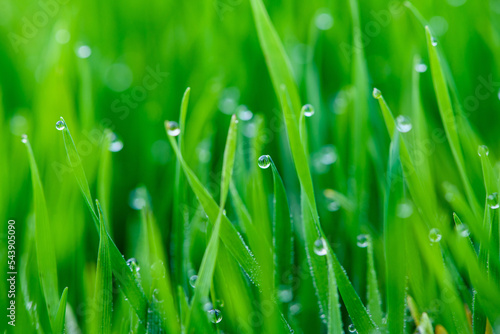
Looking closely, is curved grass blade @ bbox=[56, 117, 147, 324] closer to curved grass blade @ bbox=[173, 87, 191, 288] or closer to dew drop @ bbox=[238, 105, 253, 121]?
curved grass blade @ bbox=[173, 87, 191, 288]

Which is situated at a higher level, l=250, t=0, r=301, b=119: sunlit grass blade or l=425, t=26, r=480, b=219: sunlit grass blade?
l=250, t=0, r=301, b=119: sunlit grass blade

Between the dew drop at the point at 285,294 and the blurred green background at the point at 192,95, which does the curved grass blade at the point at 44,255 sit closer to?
the blurred green background at the point at 192,95

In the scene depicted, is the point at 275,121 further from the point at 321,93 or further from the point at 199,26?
the point at 199,26

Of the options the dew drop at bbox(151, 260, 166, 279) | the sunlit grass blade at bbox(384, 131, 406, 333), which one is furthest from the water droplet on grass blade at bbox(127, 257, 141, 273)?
the sunlit grass blade at bbox(384, 131, 406, 333)

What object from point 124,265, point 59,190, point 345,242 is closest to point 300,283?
point 345,242

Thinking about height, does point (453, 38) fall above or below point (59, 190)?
above
